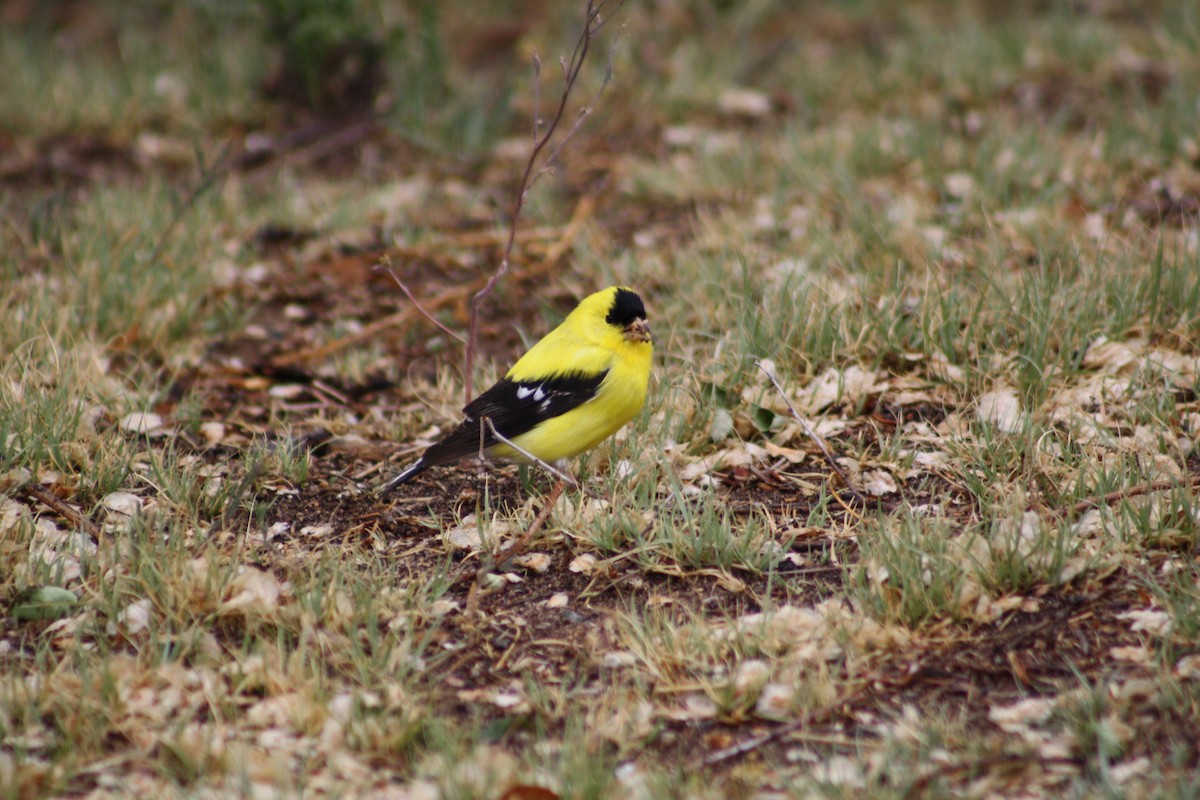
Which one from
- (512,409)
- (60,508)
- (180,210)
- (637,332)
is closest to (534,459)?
(512,409)

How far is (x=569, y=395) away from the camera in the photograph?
420 centimetres

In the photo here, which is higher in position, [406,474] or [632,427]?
[406,474]

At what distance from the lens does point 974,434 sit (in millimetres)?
4281

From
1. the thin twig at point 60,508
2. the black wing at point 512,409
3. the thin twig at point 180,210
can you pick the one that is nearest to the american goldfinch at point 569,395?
the black wing at point 512,409

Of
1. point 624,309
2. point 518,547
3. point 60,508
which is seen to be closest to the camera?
point 518,547

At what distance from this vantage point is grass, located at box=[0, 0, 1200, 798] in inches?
117

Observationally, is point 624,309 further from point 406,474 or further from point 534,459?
point 406,474

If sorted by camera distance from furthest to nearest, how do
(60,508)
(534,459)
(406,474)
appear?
(406,474), (534,459), (60,508)

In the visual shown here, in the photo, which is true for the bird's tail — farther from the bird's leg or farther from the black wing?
the bird's leg

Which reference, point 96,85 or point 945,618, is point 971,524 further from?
point 96,85

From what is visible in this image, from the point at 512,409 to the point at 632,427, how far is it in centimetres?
57

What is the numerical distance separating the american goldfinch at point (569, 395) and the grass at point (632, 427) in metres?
0.21

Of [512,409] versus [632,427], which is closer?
[512,409]

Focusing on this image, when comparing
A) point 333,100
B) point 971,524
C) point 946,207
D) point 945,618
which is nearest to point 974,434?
point 971,524
